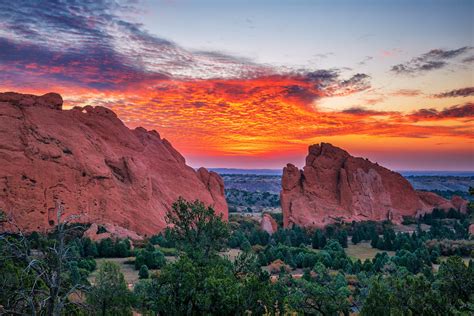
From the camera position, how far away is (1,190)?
55.7m

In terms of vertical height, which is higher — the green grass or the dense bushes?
the dense bushes

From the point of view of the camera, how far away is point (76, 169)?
64500 millimetres

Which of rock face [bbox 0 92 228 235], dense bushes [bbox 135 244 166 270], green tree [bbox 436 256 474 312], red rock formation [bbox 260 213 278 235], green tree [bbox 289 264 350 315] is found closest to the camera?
green tree [bbox 436 256 474 312]

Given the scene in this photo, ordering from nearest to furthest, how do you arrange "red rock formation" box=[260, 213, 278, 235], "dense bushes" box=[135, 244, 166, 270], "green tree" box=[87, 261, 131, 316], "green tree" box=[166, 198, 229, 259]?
"green tree" box=[87, 261, 131, 316], "green tree" box=[166, 198, 229, 259], "dense bushes" box=[135, 244, 166, 270], "red rock formation" box=[260, 213, 278, 235]

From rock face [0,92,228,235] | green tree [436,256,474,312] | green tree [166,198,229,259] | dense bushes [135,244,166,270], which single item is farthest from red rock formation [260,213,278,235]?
green tree [436,256,474,312]

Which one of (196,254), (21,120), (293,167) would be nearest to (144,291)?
(196,254)

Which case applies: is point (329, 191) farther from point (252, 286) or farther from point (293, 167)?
point (252, 286)

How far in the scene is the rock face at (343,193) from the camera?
290 ft

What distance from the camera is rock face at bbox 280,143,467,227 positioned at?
290 ft

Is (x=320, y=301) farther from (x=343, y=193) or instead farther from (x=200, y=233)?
(x=343, y=193)

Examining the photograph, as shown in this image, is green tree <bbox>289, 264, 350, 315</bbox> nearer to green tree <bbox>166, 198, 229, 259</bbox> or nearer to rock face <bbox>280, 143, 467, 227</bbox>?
green tree <bbox>166, 198, 229, 259</bbox>

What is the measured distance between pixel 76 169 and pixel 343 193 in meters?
59.2

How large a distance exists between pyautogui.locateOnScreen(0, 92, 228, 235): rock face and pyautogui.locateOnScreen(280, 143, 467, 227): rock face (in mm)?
23555

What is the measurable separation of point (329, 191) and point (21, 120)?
6588cm
